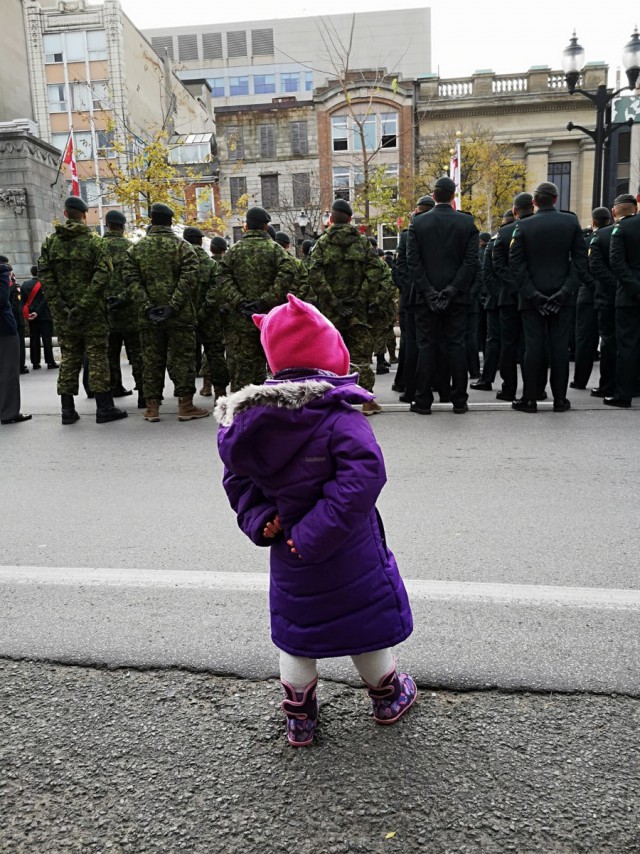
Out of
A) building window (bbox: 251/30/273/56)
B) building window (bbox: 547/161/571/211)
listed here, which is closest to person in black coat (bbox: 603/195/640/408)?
building window (bbox: 547/161/571/211)

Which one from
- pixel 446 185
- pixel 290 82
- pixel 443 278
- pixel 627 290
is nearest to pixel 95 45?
pixel 290 82

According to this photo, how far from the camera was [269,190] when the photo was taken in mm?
50719

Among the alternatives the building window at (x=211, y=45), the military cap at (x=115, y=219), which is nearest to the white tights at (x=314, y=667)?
the military cap at (x=115, y=219)

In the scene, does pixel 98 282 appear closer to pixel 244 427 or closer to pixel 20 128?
pixel 244 427

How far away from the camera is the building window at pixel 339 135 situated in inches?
1909

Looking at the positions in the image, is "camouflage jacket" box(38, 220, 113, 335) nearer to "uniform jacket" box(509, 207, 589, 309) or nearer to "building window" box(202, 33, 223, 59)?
"uniform jacket" box(509, 207, 589, 309)

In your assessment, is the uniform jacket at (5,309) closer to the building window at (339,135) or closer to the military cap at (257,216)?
the military cap at (257,216)

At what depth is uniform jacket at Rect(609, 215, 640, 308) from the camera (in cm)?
808

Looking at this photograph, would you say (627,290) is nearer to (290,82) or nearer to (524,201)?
(524,201)

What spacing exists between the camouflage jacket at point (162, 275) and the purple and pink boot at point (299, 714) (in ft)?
21.0

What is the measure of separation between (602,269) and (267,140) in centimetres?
4536

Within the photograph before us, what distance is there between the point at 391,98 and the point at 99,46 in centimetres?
1945

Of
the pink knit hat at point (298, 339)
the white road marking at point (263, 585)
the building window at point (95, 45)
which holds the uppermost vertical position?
the building window at point (95, 45)

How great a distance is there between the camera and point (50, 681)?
3014 millimetres
